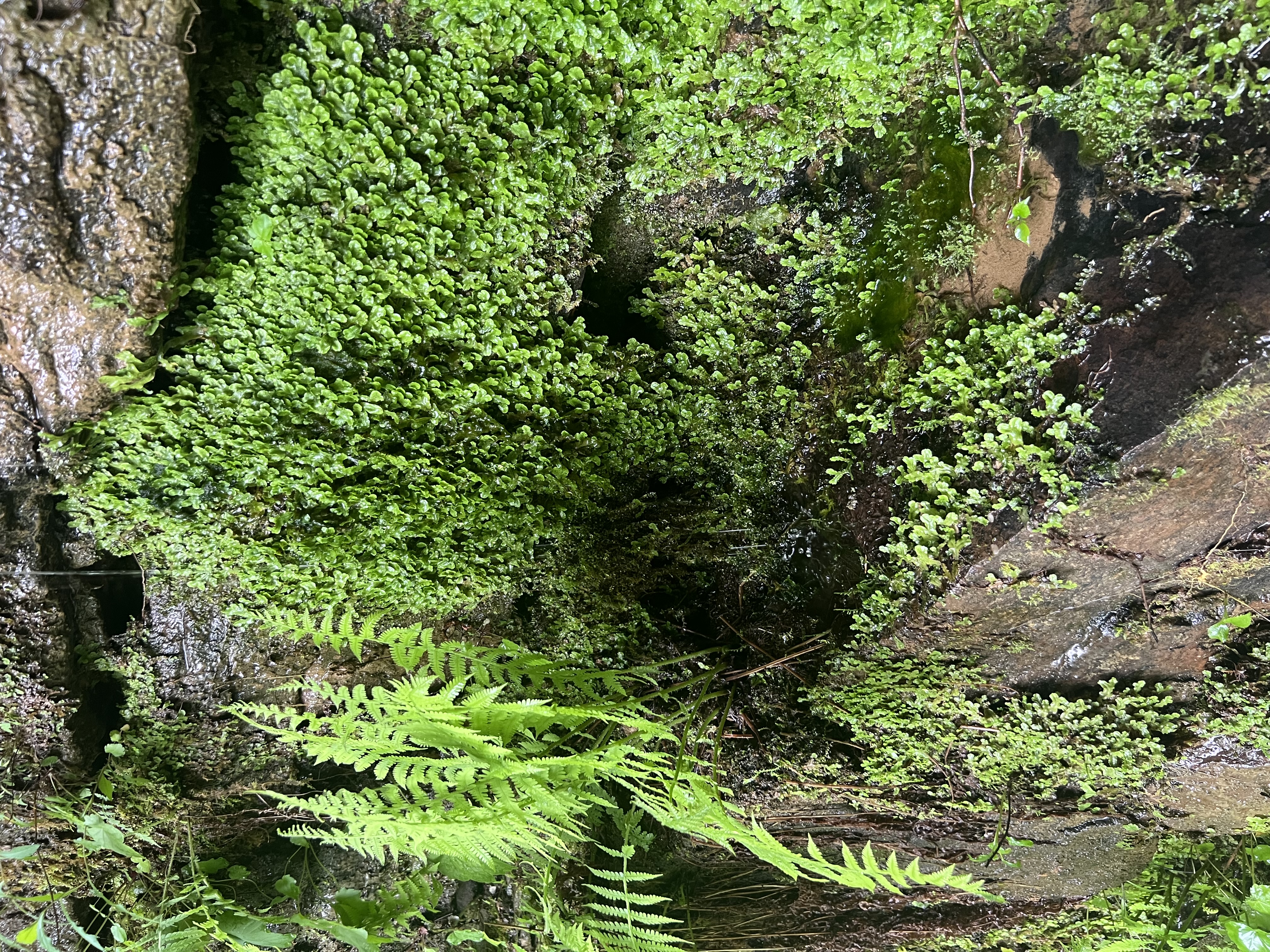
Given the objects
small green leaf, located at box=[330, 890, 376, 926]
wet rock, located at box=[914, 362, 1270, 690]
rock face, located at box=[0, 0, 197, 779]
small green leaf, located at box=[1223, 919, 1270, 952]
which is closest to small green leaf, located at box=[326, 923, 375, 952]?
small green leaf, located at box=[330, 890, 376, 926]

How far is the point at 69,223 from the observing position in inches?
82.3

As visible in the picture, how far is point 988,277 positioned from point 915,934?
16.6 feet

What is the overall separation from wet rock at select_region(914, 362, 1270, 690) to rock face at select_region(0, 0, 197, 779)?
3.32 metres

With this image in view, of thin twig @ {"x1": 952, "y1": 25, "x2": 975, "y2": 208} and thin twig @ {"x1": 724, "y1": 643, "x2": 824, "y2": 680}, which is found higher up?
thin twig @ {"x1": 952, "y1": 25, "x2": 975, "y2": 208}

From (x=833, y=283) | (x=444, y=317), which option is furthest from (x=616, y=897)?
(x=833, y=283)

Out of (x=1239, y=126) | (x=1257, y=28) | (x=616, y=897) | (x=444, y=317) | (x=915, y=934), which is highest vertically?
(x=1257, y=28)

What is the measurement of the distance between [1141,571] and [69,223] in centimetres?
417

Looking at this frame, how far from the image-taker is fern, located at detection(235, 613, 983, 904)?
2.49m

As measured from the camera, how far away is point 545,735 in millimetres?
2879

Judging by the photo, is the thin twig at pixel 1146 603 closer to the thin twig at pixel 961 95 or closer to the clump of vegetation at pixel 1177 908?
the clump of vegetation at pixel 1177 908

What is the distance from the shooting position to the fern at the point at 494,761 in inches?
98.1

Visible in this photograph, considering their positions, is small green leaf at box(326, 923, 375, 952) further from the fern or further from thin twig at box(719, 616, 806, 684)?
thin twig at box(719, 616, 806, 684)

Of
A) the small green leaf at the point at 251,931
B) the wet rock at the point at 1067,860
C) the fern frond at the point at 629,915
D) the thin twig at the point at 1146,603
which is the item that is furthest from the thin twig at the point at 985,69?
the small green leaf at the point at 251,931

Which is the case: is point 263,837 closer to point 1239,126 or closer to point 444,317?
point 444,317
